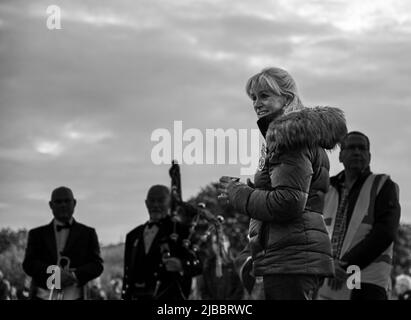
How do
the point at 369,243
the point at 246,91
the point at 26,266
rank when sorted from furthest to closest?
the point at 26,266
the point at 369,243
the point at 246,91

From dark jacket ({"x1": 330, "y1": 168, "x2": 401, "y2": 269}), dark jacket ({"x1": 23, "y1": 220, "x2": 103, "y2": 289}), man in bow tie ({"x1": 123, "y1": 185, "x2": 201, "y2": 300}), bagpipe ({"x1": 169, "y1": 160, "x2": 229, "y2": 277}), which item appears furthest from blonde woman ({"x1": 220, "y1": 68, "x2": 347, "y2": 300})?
man in bow tie ({"x1": 123, "y1": 185, "x2": 201, "y2": 300})

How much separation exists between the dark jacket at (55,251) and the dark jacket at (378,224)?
2607mm

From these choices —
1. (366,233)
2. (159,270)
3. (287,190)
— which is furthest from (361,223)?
(287,190)

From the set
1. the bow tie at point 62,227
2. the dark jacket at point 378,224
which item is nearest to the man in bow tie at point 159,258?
the bow tie at point 62,227

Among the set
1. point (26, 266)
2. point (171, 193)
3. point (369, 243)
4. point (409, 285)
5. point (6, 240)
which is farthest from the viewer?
point (6, 240)

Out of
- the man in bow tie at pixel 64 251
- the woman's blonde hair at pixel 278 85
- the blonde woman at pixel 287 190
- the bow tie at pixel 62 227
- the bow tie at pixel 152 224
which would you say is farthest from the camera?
the bow tie at pixel 152 224

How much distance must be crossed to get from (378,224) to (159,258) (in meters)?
2.70

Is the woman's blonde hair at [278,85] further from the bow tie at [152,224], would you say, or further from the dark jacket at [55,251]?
the bow tie at [152,224]

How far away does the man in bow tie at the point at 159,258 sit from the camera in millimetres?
9805

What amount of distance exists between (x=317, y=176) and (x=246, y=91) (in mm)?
614
